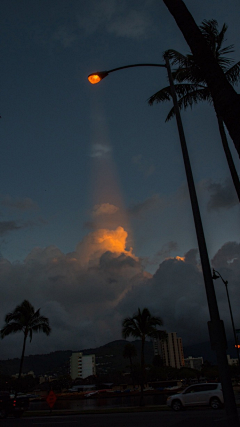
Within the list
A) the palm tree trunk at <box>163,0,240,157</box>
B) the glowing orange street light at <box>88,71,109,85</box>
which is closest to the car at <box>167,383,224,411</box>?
the glowing orange street light at <box>88,71,109,85</box>

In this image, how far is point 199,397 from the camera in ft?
73.6

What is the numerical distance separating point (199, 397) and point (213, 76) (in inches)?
817

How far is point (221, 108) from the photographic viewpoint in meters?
7.02

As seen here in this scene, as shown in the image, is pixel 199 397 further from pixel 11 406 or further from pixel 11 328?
pixel 11 328

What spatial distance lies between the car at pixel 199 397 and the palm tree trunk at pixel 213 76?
19743 mm

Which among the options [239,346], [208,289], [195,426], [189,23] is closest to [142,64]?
[189,23]

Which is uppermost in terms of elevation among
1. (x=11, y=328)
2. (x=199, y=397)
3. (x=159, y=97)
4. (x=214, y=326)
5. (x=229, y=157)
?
(x=159, y=97)

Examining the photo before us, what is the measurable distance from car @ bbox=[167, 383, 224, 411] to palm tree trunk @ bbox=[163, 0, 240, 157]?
19743 millimetres

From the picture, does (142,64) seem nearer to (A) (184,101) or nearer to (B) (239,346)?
(A) (184,101)

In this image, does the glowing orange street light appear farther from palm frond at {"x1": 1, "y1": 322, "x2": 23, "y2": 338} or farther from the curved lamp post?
palm frond at {"x1": 1, "y1": 322, "x2": 23, "y2": 338}

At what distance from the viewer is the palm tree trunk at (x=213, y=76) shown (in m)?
6.74

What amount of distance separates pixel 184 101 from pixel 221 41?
3.38m

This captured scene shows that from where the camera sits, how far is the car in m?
21.9

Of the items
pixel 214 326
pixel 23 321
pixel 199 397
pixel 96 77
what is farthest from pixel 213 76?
pixel 23 321
